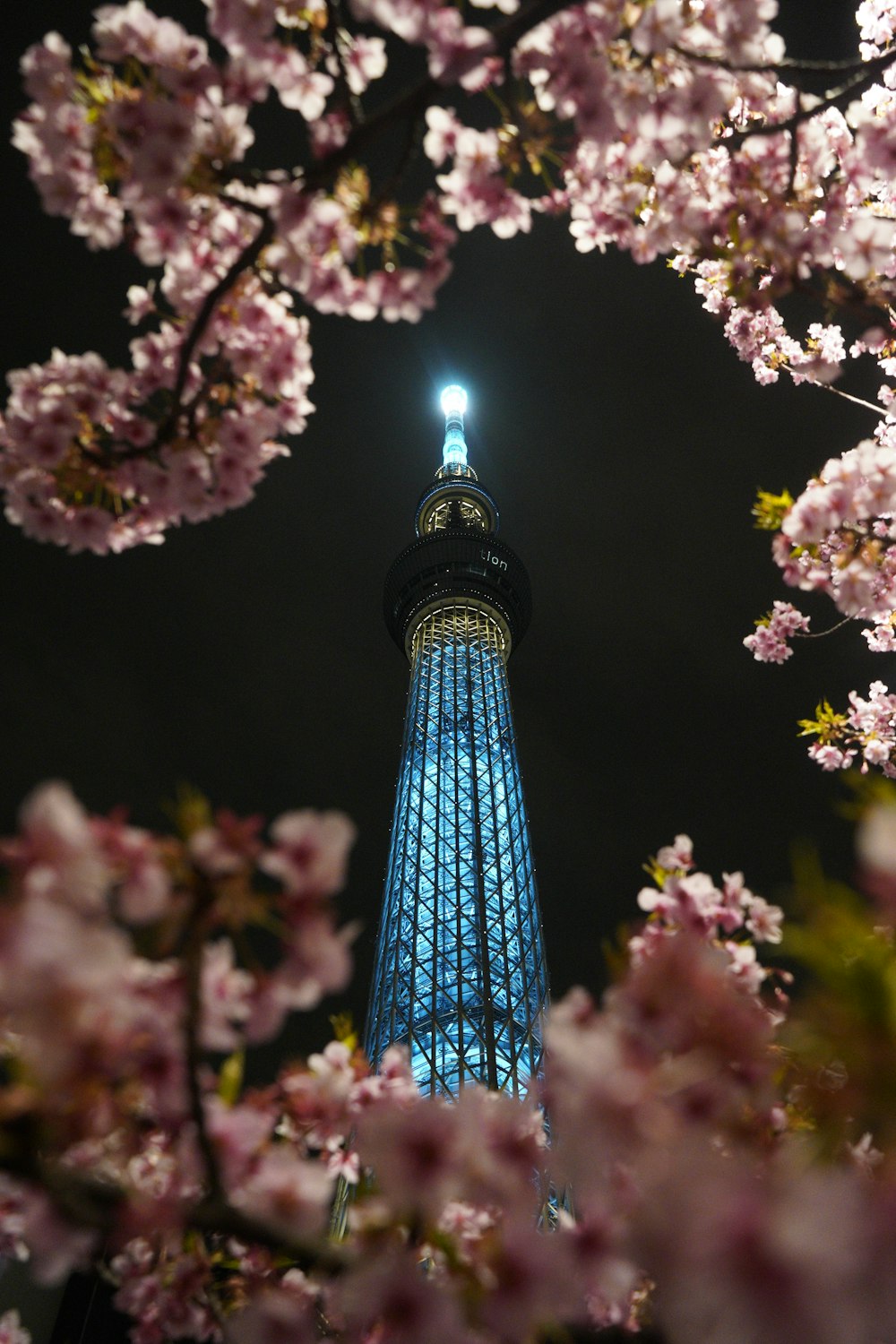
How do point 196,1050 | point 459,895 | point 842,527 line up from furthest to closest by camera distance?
point 459,895 → point 842,527 → point 196,1050

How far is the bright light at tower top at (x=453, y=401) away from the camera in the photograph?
39562mm

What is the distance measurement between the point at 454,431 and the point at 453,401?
204 cm

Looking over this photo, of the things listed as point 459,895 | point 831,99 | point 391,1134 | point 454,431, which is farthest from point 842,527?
point 454,431

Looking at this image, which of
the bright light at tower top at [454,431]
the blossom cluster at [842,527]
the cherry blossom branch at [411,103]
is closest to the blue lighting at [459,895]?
the bright light at tower top at [454,431]

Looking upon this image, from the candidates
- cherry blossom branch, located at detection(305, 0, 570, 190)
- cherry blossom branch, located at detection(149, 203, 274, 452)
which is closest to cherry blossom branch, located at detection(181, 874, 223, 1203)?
cherry blossom branch, located at detection(149, 203, 274, 452)

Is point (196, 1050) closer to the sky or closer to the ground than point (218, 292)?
closer to the ground

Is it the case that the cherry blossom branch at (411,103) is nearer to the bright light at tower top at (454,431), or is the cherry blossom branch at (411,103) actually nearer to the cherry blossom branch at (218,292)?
the cherry blossom branch at (218,292)

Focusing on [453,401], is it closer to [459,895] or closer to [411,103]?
[459,895]

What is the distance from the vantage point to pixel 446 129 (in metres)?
3.04

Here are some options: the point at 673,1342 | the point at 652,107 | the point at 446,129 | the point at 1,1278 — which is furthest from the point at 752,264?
the point at 1,1278

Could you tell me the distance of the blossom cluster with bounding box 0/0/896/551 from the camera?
97.3 inches

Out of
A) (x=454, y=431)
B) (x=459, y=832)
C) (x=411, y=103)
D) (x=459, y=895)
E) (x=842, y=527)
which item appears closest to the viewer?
(x=411, y=103)

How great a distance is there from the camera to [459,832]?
26891 millimetres

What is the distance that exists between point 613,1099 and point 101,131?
296 cm
